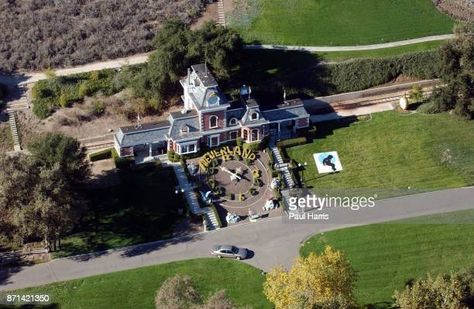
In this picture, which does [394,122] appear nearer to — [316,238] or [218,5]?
[316,238]

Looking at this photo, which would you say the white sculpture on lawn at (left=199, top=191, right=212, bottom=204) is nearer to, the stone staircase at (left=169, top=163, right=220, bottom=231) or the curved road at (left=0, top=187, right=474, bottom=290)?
the stone staircase at (left=169, top=163, right=220, bottom=231)

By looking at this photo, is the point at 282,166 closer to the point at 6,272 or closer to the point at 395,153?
the point at 395,153

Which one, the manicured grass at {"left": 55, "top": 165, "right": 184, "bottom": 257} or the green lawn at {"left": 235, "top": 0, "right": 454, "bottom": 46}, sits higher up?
the green lawn at {"left": 235, "top": 0, "right": 454, "bottom": 46}

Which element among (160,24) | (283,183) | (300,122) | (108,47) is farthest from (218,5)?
(283,183)

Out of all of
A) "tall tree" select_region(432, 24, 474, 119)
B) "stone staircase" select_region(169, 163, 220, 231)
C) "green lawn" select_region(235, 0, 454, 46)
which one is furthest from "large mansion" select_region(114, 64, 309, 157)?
"tall tree" select_region(432, 24, 474, 119)

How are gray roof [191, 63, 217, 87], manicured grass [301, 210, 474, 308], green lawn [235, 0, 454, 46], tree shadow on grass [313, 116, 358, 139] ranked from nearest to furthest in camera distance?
manicured grass [301, 210, 474, 308] < gray roof [191, 63, 217, 87] < tree shadow on grass [313, 116, 358, 139] < green lawn [235, 0, 454, 46]

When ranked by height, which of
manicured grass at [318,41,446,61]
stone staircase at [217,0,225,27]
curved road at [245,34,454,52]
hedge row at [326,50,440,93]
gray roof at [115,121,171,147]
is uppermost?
stone staircase at [217,0,225,27]
